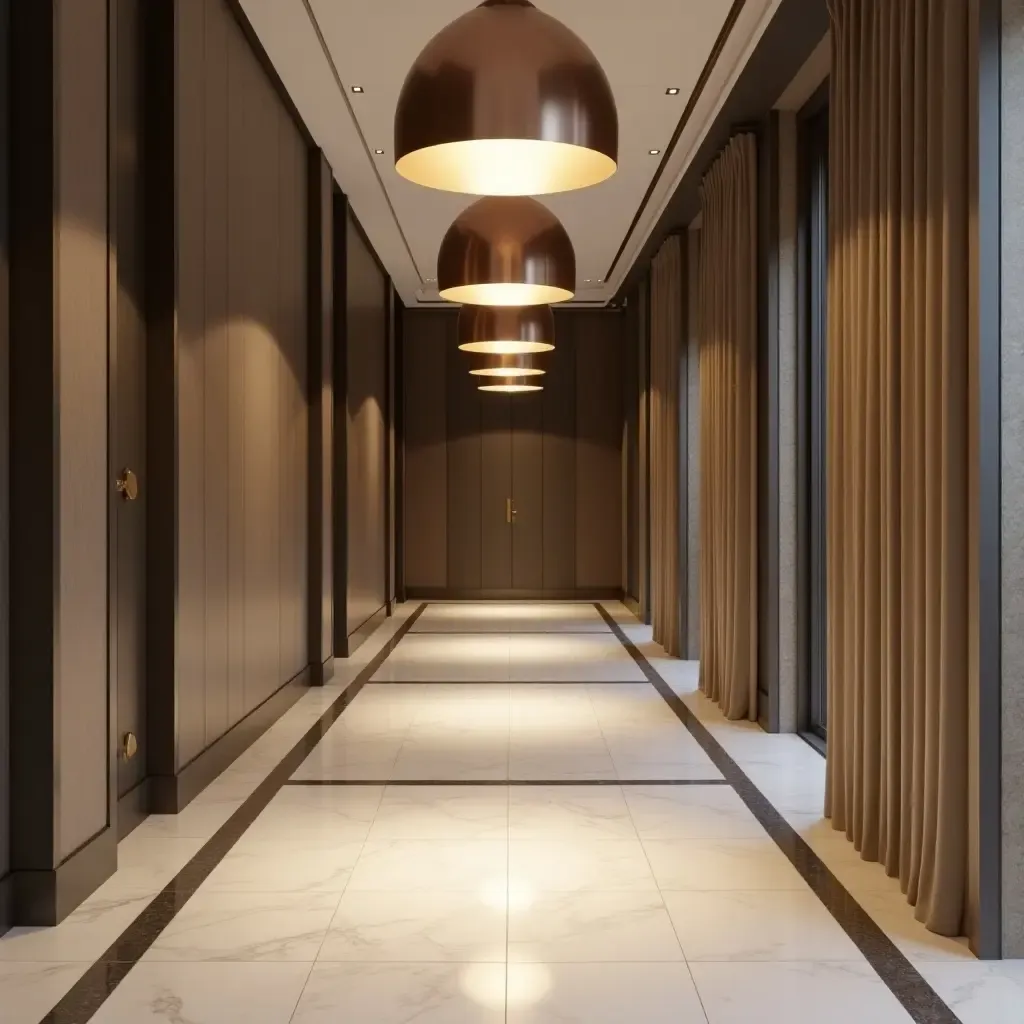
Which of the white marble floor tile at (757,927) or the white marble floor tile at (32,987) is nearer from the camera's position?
the white marble floor tile at (32,987)

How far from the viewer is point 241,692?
6.44m

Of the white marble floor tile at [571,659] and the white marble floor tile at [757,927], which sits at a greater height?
the white marble floor tile at [757,927]

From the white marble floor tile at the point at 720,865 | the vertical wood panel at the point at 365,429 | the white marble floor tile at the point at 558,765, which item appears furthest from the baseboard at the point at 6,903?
the vertical wood panel at the point at 365,429

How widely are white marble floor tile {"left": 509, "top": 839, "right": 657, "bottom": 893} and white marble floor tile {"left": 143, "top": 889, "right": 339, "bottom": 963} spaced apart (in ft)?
2.31

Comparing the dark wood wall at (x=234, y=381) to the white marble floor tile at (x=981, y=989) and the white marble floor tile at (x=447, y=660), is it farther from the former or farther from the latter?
the white marble floor tile at (x=981, y=989)

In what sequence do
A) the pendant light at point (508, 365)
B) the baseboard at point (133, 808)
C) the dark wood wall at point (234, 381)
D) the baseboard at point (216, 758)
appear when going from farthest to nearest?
the pendant light at point (508, 365), the dark wood wall at point (234, 381), the baseboard at point (216, 758), the baseboard at point (133, 808)

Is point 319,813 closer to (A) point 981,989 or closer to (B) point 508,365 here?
(A) point 981,989

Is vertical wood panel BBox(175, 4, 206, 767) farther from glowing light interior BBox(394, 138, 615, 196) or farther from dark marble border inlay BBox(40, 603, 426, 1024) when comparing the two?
glowing light interior BBox(394, 138, 615, 196)

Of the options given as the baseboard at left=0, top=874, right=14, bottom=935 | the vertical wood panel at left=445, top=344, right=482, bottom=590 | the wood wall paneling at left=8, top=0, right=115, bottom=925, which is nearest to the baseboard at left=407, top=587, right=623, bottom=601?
the vertical wood panel at left=445, top=344, right=482, bottom=590

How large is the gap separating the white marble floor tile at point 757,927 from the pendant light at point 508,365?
4.86m

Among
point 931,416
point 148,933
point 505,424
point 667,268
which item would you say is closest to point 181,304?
point 148,933

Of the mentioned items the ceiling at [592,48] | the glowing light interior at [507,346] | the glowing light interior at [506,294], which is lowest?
the glowing light interior at [507,346]

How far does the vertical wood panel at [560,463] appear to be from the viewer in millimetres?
15125

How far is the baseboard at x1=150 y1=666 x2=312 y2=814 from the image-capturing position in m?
5.18
